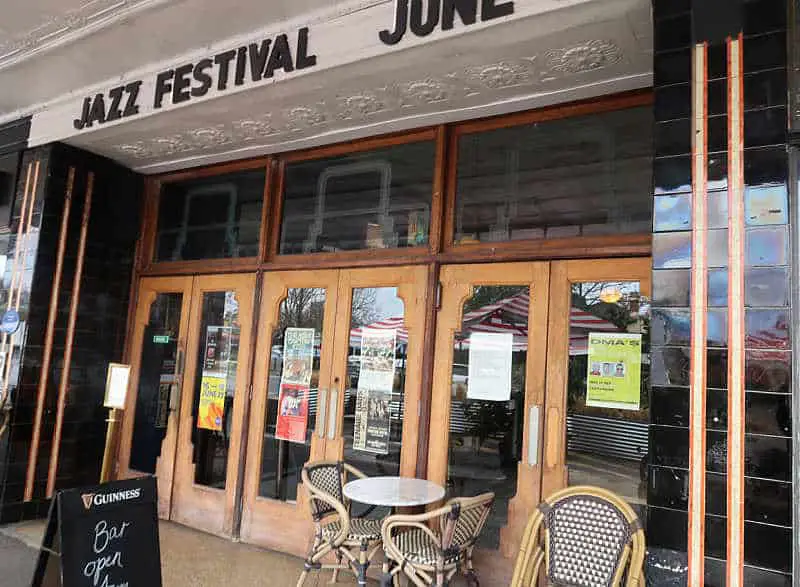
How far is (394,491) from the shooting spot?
3166 mm

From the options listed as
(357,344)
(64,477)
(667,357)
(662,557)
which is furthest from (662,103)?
(64,477)

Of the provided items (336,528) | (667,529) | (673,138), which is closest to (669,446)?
(667,529)

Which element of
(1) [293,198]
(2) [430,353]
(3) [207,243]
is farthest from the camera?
(3) [207,243]

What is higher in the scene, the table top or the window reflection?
the window reflection

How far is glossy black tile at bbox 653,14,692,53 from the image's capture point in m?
2.41

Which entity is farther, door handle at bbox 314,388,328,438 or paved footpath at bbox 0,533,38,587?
door handle at bbox 314,388,328,438

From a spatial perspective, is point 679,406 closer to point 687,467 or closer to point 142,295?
point 687,467

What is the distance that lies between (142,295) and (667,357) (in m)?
4.33

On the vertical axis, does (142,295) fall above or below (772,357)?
above

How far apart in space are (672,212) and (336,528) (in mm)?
2354

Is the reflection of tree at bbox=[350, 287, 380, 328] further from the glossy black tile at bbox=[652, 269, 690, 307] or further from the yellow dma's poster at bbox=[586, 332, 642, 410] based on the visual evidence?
the glossy black tile at bbox=[652, 269, 690, 307]

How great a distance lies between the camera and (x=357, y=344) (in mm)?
3975

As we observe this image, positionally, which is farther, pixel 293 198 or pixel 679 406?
pixel 293 198

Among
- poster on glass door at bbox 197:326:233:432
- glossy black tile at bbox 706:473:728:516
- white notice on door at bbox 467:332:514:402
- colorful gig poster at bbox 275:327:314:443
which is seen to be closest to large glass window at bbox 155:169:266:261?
poster on glass door at bbox 197:326:233:432
